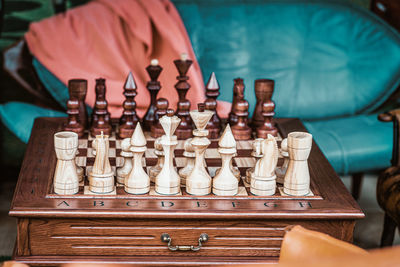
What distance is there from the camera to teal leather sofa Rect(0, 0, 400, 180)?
3096mm

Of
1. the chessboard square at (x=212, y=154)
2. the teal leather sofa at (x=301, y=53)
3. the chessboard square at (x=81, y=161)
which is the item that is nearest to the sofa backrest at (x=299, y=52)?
the teal leather sofa at (x=301, y=53)

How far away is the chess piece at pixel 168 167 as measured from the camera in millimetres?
1561

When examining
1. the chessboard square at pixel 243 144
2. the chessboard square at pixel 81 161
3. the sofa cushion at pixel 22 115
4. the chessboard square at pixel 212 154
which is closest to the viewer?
the chessboard square at pixel 81 161

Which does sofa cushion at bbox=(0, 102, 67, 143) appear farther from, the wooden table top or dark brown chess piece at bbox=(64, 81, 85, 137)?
the wooden table top

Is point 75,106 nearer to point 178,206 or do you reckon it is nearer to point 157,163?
point 157,163

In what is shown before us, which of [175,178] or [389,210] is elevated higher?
[175,178]

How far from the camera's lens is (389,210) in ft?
7.02

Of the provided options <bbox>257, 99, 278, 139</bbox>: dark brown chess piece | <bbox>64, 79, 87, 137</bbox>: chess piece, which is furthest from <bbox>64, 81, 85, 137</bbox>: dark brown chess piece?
<bbox>257, 99, 278, 139</bbox>: dark brown chess piece

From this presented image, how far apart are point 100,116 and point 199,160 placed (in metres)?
0.63

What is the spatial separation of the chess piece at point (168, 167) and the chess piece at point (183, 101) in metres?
0.50

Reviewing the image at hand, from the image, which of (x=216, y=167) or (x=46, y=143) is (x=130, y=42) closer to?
(x=46, y=143)

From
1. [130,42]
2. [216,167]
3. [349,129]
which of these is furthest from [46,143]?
[349,129]

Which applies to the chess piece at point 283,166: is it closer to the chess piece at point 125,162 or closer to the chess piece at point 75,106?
the chess piece at point 125,162

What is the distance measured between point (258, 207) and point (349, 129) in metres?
1.46
